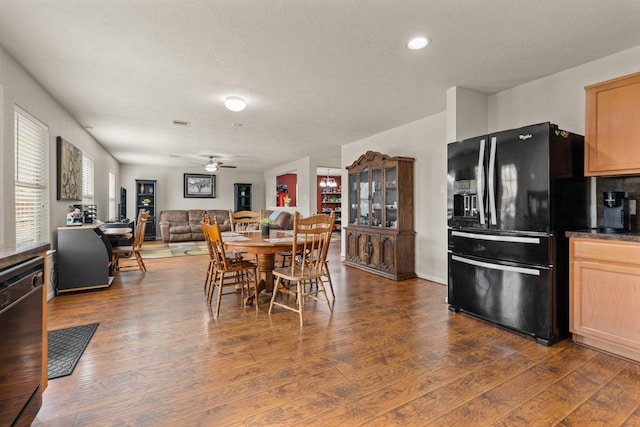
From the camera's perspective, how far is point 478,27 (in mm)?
2225

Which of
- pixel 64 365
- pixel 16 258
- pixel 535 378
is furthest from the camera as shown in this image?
pixel 64 365

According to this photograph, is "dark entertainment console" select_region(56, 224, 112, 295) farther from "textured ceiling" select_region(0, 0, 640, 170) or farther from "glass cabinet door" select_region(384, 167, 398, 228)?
"glass cabinet door" select_region(384, 167, 398, 228)

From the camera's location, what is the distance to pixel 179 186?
10.2m

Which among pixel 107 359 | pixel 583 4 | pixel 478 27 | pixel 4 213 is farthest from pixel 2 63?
pixel 583 4

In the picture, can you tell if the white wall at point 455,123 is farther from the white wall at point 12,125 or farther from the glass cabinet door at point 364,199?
the white wall at point 12,125

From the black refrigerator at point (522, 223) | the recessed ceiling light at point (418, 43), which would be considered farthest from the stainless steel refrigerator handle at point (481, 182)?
the recessed ceiling light at point (418, 43)

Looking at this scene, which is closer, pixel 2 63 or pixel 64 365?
pixel 64 365

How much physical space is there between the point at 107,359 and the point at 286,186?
905 cm

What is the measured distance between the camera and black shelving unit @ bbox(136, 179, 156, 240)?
940 cm

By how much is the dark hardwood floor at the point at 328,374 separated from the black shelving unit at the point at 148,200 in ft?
21.8

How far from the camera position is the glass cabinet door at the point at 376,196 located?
15.8 feet

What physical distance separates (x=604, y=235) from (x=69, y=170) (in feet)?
18.9

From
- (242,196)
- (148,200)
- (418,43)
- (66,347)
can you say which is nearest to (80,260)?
(66,347)

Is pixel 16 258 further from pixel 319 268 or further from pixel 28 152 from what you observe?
pixel 28 152
